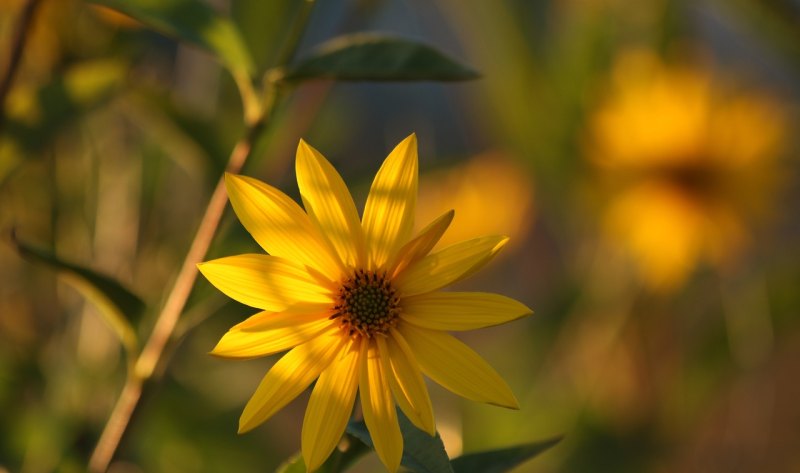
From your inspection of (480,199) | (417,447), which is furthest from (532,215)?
(417,447)

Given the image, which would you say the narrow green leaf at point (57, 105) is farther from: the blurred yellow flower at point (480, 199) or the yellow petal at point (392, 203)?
the blurred yellow flower at point (480, 199)

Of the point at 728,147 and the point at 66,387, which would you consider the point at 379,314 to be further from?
the point at 728,147

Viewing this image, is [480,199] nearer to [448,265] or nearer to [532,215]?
[532,215]

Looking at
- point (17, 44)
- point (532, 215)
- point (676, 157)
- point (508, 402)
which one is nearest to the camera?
point (508, 402)

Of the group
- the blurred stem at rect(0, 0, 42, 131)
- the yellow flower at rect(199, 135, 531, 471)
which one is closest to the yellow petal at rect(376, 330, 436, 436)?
the yellow flower at rect(199, 135, 531, 471)

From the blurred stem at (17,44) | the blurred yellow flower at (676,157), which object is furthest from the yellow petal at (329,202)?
the blurred yellow flower at (676,157)
